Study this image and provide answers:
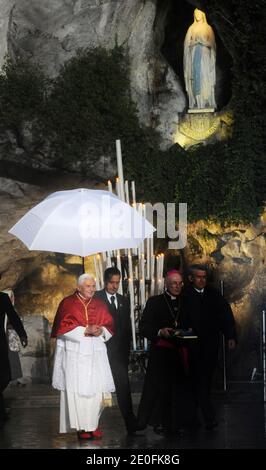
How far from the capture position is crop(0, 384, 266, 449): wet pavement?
13094 millimetres

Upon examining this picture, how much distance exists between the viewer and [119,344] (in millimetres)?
14117

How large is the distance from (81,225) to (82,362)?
1.39 m

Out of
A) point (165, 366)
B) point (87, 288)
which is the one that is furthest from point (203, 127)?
point (87, 288)

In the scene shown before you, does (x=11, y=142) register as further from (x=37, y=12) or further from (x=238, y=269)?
(x=238, y=269)

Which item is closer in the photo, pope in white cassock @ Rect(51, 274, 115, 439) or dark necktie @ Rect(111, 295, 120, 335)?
pope in white cassock @ Rect(51, 274, 115, 439)

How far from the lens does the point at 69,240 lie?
13.4 m

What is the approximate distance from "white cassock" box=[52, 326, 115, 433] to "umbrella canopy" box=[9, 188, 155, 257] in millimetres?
893

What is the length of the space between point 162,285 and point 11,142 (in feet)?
12.7

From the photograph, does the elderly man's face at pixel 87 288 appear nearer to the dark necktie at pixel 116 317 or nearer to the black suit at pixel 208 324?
the dark necktie at pixel 116 317

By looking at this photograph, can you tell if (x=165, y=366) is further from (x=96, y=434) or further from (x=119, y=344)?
(x=96, y=434)

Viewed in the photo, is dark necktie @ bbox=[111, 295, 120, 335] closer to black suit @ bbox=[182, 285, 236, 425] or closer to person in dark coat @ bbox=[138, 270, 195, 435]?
person in dark coat @ bbox=[138, 270, 195, 435]

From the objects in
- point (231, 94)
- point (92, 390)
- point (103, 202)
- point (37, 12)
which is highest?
point (37, 12)

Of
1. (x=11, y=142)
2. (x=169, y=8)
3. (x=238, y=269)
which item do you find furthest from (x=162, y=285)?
(x=169, y=8)

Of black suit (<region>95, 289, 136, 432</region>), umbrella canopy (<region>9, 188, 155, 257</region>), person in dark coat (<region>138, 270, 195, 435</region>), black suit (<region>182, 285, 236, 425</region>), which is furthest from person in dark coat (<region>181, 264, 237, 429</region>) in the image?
umbrella canopy (<region>9, 188, 155, 257</region>)
